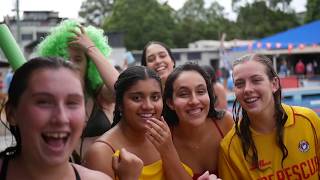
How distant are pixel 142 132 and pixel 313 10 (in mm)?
45407

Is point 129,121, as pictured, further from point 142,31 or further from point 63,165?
point 142,31

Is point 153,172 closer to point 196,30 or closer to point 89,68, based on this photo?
point 89,68

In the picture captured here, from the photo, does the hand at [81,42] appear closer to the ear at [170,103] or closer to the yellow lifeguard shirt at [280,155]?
the ear at [170,103]

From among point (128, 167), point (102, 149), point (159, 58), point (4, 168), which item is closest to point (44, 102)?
point (4, 168)

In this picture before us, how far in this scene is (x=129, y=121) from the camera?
8.27 ft

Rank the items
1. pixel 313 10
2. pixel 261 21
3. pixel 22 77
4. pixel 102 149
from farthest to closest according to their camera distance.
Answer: pixel 261 21 → pixel 313 10 → pixel 102 149 → pixel 22 77

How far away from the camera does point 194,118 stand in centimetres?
280

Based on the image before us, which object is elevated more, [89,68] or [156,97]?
[89,68]

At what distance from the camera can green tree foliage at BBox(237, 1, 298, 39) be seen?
53156 millimetres

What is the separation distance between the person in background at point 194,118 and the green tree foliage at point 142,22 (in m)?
47.1

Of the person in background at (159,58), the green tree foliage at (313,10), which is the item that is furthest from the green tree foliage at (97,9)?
the person in background at (159,58)

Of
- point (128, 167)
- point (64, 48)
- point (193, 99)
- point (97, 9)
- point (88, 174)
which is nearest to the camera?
point (88, 174)

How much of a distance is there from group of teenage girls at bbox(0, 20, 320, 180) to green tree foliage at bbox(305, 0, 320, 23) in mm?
43871

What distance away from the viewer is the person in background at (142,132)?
2361 millimetres
